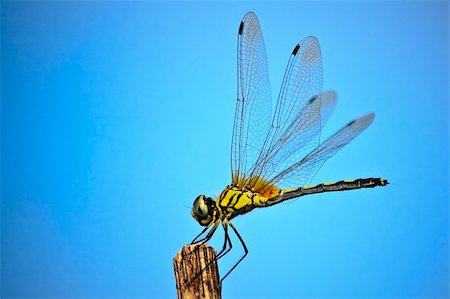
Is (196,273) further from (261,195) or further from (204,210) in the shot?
(261,195)

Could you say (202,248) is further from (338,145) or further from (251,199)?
(338,145)

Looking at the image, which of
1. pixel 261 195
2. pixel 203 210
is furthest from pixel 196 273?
pixel 261 195

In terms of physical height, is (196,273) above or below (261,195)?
below

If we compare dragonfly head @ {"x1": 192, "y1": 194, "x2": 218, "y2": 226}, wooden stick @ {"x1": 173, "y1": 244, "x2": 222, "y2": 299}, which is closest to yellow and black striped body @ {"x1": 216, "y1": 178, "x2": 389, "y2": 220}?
dragonfly head @ {"x1": 192, "y1": 194, "x2": 218, "y2": 226}

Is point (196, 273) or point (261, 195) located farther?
point (261, 195)

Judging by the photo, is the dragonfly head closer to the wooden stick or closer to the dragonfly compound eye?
the dragonfly compound eye

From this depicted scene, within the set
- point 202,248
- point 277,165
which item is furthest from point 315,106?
point 202,248

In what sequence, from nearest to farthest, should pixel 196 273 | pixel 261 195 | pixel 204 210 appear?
1. pixel 196 273
2. pixel 204 210
3. pixel 261 195
